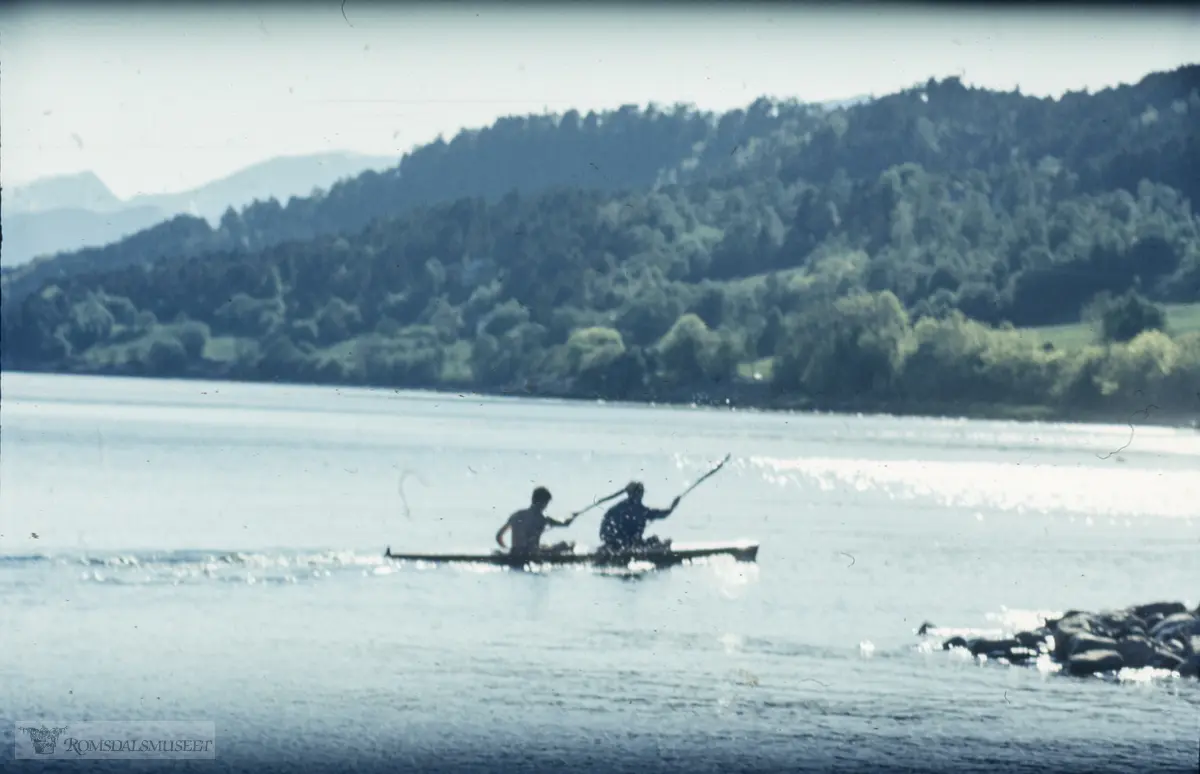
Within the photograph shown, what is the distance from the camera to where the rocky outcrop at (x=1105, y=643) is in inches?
1278

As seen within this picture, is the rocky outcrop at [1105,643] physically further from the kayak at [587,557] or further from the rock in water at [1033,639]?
the kayak at [587,557]

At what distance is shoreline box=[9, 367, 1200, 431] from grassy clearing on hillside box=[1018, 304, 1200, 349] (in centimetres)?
648

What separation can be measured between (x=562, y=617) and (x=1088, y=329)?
393 feet

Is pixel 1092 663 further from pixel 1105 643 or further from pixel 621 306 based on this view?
pixel 621 306

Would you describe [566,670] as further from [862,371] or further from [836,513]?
[862,371]

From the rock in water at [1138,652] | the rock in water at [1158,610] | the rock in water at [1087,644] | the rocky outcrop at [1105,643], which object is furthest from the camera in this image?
the rock in water at [1158,610]

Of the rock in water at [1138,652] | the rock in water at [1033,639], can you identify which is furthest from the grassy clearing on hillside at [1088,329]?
the rock in water at [1138,652]

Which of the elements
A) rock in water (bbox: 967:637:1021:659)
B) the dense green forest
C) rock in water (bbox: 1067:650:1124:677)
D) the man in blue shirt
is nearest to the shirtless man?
the man in blue shirt

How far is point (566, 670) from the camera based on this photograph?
31.7 m

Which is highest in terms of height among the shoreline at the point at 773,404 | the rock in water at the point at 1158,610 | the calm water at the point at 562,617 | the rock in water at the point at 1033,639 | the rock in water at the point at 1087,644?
the shoreline at the point at 773,404

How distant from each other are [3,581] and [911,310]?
5257 inches

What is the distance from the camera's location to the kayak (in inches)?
1645

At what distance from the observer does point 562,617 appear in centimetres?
3778

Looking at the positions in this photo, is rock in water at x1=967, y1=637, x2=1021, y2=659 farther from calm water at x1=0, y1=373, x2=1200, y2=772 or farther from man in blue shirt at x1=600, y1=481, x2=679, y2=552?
man in blue shirt at x1=600, y1=481, x2=679, y2=552
